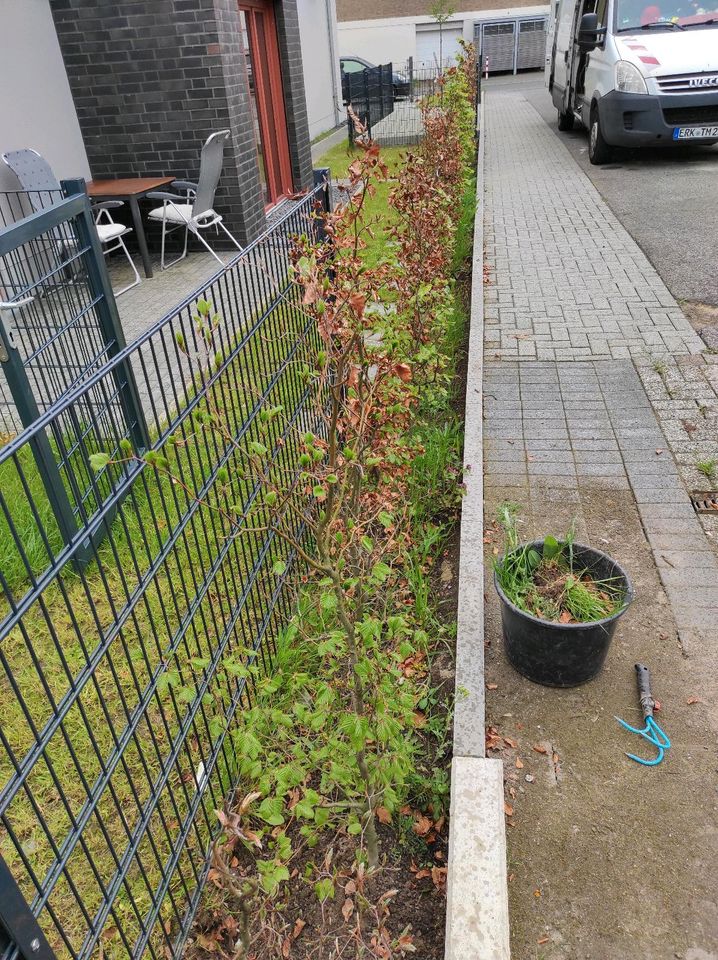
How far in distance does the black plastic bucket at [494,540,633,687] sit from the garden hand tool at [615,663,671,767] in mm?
181

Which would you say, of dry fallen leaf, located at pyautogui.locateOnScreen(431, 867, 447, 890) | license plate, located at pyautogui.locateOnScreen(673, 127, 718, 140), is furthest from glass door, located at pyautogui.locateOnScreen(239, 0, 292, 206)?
dry fallen leaf, located at pyautogui.locateOnScreen(431, 867, 447, 890)

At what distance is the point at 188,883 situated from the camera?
7.93 feet

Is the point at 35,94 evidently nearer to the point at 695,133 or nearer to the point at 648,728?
the point at 648,728

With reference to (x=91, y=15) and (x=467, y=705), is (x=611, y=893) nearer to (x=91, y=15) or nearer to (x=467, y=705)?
(x=467, y=705)

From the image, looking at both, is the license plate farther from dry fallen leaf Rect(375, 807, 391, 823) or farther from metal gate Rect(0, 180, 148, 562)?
dry fallen leaf Rect(375, 807, 391, 823)

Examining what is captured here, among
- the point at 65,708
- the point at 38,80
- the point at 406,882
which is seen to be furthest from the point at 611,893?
the point at 38,80

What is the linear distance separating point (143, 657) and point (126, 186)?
7290mm

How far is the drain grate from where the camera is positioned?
3975mm

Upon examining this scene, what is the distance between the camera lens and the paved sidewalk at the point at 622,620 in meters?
2.31

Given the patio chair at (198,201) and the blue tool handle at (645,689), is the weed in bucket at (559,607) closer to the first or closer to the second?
the blue tool handle at (645,689)

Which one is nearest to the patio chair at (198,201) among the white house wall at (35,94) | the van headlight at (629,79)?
the white house wall at (35,94)

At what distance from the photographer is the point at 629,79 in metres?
10.4

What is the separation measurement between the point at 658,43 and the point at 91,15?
755 cm

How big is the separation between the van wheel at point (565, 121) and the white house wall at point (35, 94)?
1080 cm
